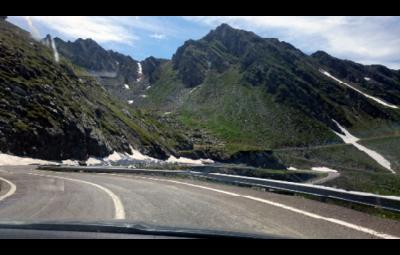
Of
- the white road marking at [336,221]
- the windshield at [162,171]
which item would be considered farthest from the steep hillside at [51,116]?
the white road marking at [336,221]

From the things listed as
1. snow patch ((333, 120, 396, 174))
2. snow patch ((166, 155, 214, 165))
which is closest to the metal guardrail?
snow patch ((333, 120, 396, 174))

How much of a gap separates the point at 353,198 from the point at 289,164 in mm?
117380

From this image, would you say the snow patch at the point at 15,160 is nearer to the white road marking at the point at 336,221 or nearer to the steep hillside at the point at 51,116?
the steep hillside at the point at 51,116

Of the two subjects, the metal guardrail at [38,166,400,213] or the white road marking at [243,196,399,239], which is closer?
the white road marking at [243,196,399,239]

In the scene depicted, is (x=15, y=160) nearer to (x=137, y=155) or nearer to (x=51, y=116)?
(x=51, y=116)

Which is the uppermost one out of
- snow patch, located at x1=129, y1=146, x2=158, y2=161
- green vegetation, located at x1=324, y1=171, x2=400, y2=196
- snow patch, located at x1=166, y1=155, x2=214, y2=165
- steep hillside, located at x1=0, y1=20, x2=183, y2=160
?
steep hillside, located at x1=0, y1=20, x2=183, y2=160

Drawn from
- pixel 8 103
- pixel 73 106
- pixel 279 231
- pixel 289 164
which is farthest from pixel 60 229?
pixel 289 164

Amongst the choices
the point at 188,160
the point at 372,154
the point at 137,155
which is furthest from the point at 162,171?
the point at 372,154

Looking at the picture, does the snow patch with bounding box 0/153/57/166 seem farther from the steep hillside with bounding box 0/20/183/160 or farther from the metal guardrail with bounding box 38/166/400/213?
the metal guardrail with bounding box 38/166/400/213

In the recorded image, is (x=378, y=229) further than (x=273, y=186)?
No

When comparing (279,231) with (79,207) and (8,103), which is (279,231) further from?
(8,103)
